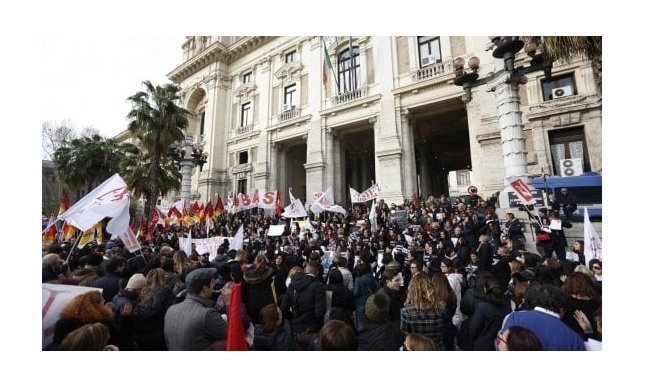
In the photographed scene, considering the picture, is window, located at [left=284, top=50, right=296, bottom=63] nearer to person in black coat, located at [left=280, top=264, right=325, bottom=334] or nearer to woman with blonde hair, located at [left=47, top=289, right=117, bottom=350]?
person in black coat, located at [left=280, top=264, right=325, bottom=334]

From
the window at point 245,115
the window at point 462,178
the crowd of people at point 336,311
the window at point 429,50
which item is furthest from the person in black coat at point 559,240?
the window at point 462,178

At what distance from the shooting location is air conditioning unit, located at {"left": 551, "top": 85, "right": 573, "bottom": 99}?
1263cm

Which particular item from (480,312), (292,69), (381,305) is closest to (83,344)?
(381,305)

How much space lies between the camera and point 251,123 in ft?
78.5

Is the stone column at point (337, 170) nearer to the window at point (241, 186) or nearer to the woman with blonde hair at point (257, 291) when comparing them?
the window at point (241, 186)

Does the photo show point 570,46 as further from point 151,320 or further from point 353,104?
point 353,104

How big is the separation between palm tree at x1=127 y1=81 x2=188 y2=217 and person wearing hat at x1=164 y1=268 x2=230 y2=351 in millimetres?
17779

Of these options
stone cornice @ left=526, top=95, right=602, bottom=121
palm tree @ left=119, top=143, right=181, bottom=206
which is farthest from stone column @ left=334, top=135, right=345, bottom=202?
palm tree @ left=119, top=143, right=181, bottom=206

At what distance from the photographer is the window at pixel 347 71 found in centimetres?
1914

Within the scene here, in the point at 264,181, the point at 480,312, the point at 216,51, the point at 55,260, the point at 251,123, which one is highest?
the point at 216,51

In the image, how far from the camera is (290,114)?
70.7 feet

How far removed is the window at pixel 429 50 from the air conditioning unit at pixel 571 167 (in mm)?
8161

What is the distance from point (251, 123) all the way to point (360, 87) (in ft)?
31.8

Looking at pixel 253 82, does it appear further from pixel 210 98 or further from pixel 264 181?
pixel 264 181
